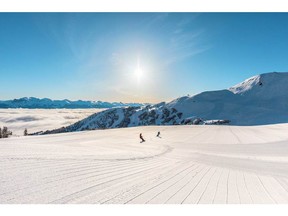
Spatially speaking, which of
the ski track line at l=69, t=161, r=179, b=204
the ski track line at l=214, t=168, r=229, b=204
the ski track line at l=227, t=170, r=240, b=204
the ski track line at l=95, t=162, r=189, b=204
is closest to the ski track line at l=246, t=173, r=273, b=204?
the ski track line at l=227, t=170, r=240, b=204

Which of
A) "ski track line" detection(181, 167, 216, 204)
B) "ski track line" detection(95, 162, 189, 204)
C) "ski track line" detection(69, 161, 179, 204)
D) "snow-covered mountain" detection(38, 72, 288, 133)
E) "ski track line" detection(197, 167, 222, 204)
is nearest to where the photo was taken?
"ski track line" detection(69, 161, 179, 204)

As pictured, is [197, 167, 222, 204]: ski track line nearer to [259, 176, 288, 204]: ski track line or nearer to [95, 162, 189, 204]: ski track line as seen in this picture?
[95, 162, 189, 204]: ski track line

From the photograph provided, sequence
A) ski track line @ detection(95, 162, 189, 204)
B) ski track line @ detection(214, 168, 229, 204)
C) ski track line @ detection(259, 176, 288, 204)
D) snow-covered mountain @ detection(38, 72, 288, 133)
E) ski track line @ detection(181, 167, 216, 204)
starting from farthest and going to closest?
snow-covered mountain @ detection(38, 72, 288, 133) → ski track line @ detection(259, 176, 288, 204) → ski track line @ detection(214, 168, 229, 204) → ski track line @ detection(181, 167, 216, 204) → ski track line @ detection(95, 162, 189, 204)

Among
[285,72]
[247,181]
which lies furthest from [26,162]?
[285,72]

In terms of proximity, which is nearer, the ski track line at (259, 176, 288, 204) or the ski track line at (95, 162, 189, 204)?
the ski track line at (95, 162, 189, 204)

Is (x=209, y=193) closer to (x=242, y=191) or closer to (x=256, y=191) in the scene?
(x=242, y=191)

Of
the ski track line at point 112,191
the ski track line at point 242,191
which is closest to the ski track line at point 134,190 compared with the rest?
the ski track line at point 112,191

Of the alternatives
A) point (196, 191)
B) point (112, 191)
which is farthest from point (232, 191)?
point (112, 191)

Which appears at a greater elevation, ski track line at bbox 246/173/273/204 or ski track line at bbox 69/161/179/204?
ski track line at bbox 69/161/179/204
